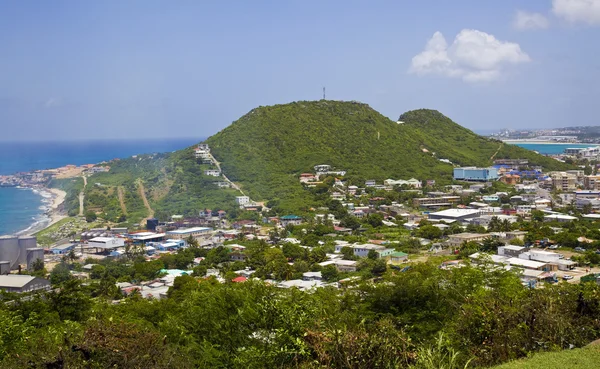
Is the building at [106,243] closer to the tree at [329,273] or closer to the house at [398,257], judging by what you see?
the tree at [329,273]

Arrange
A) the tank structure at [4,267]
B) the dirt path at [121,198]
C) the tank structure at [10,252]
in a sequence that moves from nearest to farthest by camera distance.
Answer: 1. the tank structure at [4,267]
2. the tank structure at [10,252]
3. the dirt path at [121,198]

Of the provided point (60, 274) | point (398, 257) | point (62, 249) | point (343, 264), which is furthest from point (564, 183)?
point (60, 274)

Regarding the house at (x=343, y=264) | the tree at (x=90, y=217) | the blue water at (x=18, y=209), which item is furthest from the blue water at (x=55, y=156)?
the house at (x=343, y=264)

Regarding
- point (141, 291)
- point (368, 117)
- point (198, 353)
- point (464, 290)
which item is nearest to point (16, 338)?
point (198, 353)

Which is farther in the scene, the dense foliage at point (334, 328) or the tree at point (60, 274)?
the tree at point (60, 274)

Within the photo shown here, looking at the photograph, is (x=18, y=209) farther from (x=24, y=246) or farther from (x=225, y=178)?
(x=24, y=246)

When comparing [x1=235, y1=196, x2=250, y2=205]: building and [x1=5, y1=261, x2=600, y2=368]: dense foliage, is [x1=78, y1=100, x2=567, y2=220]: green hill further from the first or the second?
[x1=5, y1=261, x2=600, y2=368]: dense foliage

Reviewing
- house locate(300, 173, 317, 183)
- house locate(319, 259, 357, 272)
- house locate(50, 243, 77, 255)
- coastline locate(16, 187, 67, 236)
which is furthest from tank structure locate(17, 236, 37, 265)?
house locate(300, 173, 317, 183)
